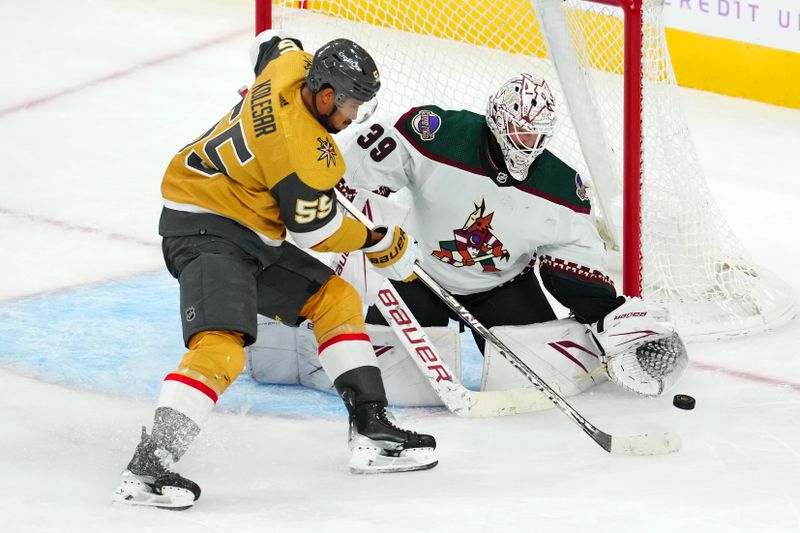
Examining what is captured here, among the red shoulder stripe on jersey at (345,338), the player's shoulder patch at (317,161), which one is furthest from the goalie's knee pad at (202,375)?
the player's shoulder patch at (317,161)

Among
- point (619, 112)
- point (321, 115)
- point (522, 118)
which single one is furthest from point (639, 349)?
point (321, 115)

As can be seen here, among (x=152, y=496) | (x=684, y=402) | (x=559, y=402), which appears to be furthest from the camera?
(x=684, y=402)

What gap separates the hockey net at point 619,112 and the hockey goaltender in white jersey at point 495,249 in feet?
0.99

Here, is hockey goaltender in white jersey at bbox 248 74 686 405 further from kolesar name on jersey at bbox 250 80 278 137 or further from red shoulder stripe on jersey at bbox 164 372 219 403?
red shoulder stripe on jersey at bbox 164 372 219 403

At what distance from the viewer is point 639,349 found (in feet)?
12.3

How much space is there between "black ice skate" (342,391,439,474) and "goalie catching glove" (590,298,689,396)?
652mm

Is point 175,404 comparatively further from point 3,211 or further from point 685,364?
point 3,211

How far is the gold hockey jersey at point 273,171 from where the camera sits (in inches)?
122

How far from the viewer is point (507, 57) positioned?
477cm

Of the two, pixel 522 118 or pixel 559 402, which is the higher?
pixel 522 118

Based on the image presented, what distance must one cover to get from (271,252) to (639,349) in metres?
1.04

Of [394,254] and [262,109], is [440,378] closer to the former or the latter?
[394,254]

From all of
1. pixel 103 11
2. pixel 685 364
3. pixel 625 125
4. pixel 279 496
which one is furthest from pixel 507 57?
pixel 103 11

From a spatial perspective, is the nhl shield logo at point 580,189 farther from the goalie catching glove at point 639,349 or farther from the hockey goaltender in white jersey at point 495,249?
the goalie catching glove at point 639,349
